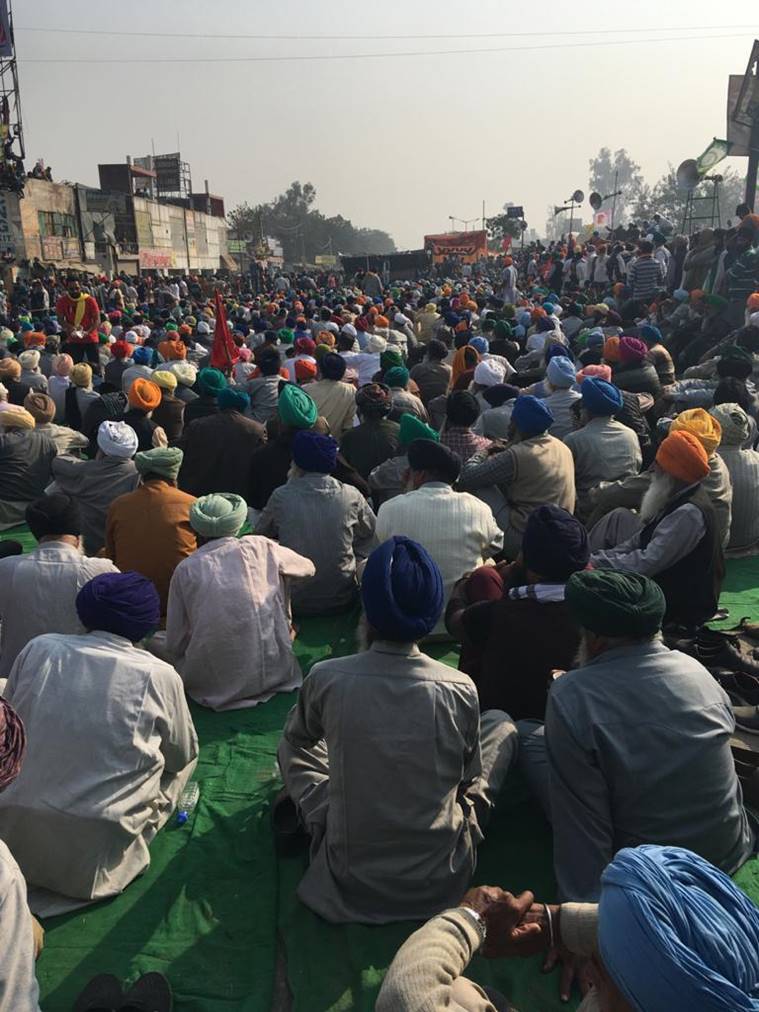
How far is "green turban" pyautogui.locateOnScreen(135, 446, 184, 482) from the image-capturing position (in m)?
4.74

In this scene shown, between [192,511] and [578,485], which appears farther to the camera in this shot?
[578,485]

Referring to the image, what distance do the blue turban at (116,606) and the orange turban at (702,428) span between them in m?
2.91

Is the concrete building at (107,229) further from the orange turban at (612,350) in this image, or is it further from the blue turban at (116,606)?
the blue turban at (116,606)

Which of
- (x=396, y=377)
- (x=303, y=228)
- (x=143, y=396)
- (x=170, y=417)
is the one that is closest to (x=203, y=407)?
(x=170, y=417)

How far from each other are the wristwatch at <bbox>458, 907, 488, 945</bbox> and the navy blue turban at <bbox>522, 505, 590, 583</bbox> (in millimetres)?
1562

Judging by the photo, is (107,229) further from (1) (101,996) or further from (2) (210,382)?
(1) (101,996)

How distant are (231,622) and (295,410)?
2.41 metres

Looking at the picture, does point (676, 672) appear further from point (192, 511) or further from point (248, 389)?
point (248, 389)

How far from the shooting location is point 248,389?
857 cm

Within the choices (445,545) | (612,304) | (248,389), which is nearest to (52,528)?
(445,545)

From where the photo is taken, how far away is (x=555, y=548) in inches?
124

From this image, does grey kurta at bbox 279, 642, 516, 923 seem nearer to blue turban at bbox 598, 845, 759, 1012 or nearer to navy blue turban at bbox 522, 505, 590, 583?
navy blue turban at bbox 522, 505, 590, 583

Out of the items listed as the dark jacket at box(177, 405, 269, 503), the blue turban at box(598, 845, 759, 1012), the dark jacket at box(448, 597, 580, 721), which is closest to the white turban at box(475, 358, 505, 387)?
the dark jacket at box(177, 405, 269, 503)

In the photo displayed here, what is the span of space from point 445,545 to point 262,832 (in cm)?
191
